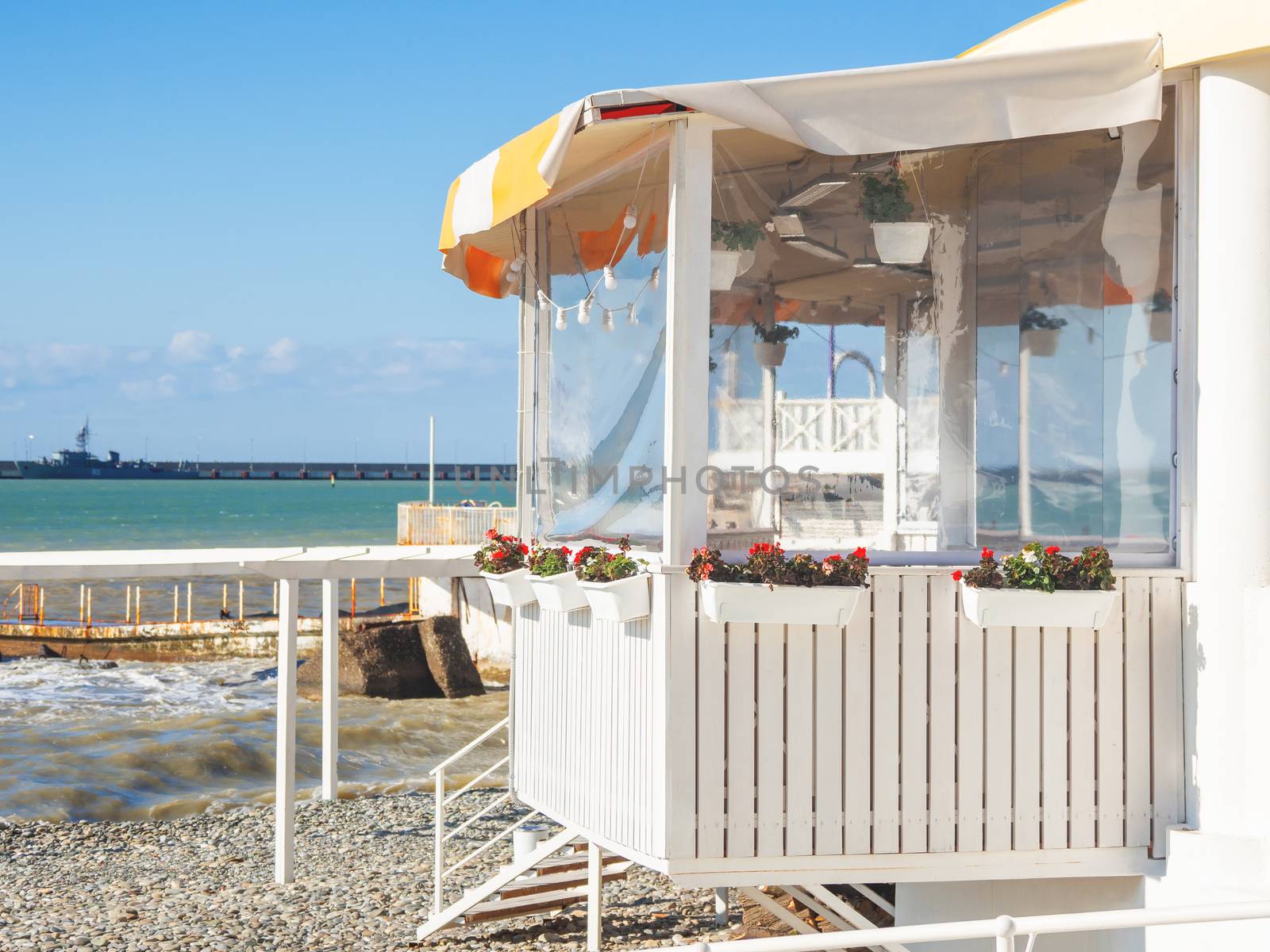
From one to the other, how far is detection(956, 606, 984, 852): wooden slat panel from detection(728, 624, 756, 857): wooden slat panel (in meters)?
0.81

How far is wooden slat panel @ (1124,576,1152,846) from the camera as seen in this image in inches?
204

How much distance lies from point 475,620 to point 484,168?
78.5 ft

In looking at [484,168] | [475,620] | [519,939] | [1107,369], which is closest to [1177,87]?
[1107,369]

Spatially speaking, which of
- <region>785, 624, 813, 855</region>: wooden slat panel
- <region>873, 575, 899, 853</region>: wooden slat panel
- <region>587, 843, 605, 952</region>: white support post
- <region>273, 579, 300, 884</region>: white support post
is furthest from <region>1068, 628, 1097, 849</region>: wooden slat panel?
<region>273, 579, 300, 884</region>: white support post

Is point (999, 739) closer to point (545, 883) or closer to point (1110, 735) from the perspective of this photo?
point (1110, 735)

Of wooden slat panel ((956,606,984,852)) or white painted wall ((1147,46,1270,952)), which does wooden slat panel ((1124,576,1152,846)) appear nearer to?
white painted wall ((1147,46,1270,952))

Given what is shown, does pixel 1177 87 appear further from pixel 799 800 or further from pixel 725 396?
pixel 799 800

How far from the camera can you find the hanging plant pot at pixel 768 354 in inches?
212

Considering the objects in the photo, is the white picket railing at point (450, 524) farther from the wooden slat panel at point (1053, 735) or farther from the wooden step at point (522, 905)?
the wooden slat panel at point (1053, 735)

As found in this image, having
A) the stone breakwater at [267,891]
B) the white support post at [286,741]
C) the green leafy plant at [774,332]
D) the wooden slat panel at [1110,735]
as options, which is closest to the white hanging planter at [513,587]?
the green leafy plant at [774,332]

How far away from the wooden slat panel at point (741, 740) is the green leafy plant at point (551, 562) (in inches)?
42.0

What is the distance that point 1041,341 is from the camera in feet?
18.0

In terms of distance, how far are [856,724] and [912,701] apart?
0.77 ft

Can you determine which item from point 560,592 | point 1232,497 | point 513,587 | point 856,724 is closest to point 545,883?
point 513,587
